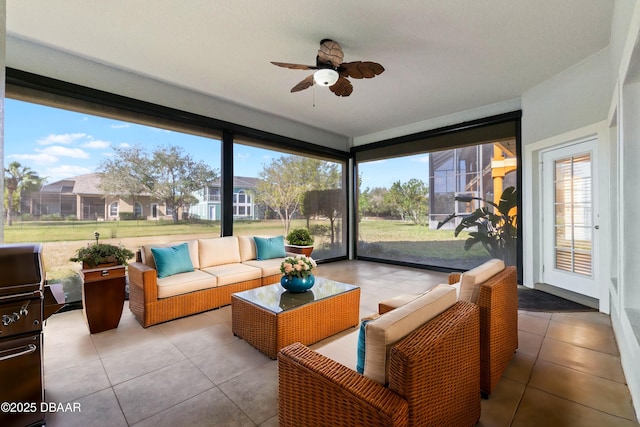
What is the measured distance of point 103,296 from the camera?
9.41 ft

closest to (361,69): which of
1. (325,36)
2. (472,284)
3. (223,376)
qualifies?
(325,36)

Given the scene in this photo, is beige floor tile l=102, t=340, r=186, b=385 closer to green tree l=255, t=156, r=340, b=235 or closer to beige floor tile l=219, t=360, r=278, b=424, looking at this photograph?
beige floor tile l=219, t=360, r=278, b=424

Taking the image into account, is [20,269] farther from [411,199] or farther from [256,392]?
[411,199]

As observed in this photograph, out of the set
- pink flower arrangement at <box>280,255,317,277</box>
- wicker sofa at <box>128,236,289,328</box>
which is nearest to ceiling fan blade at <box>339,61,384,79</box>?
pink flower arrangement at <box>280,255,317,277</box>

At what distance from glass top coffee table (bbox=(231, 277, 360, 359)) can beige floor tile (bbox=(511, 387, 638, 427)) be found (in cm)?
155

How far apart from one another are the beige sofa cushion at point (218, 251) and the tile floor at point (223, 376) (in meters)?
1.01

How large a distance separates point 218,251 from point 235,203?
120cm

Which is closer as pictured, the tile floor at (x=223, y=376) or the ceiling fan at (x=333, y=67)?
the tile floor at (x=223, y=376)

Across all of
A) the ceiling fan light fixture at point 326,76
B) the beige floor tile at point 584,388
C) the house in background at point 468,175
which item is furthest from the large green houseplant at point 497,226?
the ceiling fan light fixture at point 326,76

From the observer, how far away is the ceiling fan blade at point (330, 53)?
115 inches

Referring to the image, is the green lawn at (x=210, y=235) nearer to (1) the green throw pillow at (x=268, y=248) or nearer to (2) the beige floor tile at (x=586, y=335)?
(1) the green throw pillow at (x=268, y=248)

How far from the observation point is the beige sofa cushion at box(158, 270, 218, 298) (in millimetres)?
3145

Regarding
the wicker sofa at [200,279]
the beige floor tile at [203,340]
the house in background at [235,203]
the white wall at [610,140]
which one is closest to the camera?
the white wall at [610,140]

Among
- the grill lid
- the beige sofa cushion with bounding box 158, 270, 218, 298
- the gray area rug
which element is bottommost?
the gray area rug
